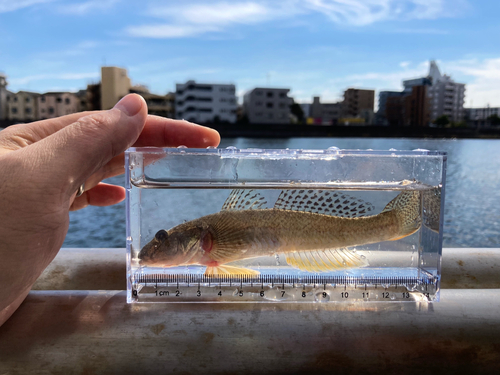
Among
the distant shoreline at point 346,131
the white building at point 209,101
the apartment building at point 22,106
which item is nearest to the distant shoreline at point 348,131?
the distant shoreline at point 346,131

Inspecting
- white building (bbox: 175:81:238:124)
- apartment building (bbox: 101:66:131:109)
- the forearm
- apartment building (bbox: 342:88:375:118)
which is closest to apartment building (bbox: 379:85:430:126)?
apartment building (bbox: 342:88:375:118)

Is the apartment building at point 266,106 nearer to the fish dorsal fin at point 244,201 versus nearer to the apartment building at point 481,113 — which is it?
the apartment building at point 481,113

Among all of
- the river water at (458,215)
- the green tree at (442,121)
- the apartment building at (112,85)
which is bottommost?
the river water at (458,215)

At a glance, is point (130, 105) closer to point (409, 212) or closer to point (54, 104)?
point (409, 212)

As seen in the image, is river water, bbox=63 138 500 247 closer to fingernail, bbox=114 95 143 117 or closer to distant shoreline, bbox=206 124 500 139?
fingernail, bbox=114 95 143 117

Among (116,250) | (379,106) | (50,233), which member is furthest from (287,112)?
(50,233)

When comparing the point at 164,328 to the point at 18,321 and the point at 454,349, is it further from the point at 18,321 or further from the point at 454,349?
the point at 454,349
